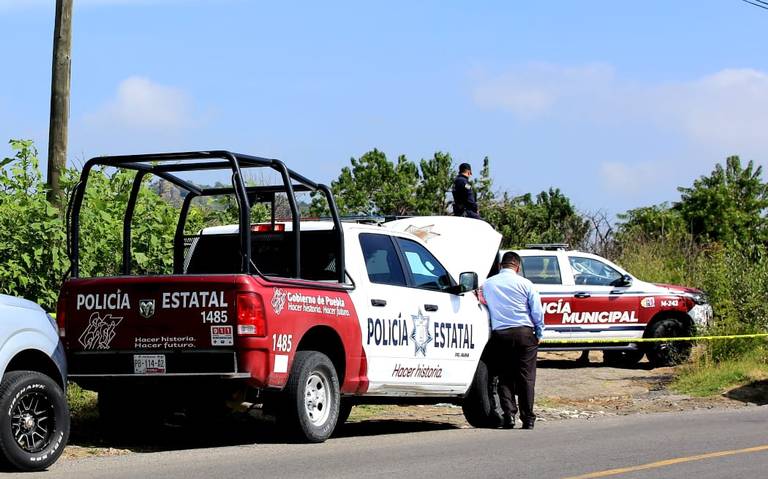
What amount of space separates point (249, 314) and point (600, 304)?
11854mm

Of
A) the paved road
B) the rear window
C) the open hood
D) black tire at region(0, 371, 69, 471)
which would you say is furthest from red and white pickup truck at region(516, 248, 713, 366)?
black tire at region(0, 371, 69, 471)

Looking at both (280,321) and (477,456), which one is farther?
(280,321)

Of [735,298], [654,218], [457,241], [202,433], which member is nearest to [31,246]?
[202,433]

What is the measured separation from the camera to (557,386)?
63.6 ft

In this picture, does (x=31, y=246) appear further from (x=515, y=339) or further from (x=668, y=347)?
(x=668, y=347)

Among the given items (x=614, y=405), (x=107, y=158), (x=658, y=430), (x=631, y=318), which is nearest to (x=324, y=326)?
(x=107, y=158)

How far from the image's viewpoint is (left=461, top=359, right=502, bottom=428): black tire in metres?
13.9

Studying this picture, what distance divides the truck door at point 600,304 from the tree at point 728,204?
28989mm

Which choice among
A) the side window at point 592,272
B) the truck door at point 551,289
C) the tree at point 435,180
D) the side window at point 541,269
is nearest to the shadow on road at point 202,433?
the truck door at point 551,289

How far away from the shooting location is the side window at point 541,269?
70.7 feet

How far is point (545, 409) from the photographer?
16.7 metres

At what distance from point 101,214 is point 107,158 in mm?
3399

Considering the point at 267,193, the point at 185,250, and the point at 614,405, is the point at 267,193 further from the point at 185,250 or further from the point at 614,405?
the point at 614,405

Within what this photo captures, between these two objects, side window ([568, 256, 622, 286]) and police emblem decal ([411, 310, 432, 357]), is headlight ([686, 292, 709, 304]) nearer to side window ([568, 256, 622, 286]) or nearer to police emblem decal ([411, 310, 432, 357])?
side window ([568, 256, 622, 286])
